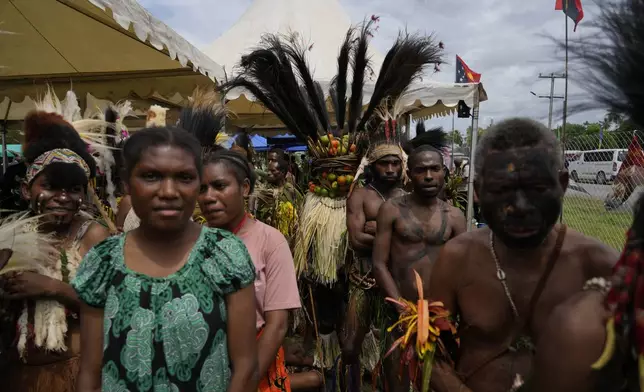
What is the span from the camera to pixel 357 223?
4.21m

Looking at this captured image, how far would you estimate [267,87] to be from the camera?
16.6 feet

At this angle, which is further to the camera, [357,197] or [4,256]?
[357,197]

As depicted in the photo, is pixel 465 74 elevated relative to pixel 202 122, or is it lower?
elevated

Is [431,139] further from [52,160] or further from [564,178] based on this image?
[52,160]

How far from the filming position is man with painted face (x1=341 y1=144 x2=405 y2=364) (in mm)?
4191

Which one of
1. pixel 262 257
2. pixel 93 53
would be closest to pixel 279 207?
pixel 262 257

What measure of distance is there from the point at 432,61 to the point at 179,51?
2.56 meters

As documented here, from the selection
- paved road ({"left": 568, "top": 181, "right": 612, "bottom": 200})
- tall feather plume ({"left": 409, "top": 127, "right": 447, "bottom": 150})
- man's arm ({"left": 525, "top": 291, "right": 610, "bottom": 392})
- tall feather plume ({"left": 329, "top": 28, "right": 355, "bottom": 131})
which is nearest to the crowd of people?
man's arm ({"left": 525, "top": 291, "right": 610, "bottom": 392})

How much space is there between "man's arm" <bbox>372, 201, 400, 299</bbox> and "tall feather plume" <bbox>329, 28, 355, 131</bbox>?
5.17 ft

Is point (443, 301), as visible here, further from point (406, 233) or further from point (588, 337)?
point (406, 233)

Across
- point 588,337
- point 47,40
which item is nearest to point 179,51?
point 47,40

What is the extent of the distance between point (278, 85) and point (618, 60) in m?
4.18

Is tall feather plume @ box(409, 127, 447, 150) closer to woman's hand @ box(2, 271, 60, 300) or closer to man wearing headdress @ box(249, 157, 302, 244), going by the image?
man wearing headdress @ box(249, 157, 302, 244)

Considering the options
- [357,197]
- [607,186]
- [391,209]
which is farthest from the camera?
[357,197]
